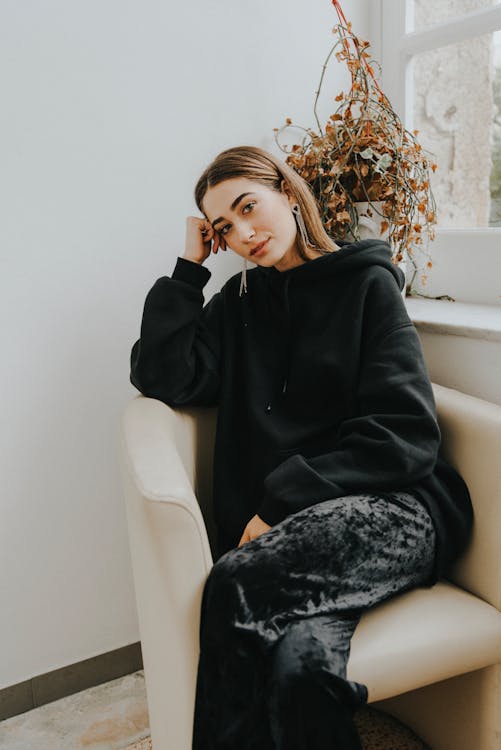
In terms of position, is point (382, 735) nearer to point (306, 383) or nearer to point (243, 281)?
point (306, 383)

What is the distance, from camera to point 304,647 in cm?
93

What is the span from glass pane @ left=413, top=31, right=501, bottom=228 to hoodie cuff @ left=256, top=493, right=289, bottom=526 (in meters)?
0.99

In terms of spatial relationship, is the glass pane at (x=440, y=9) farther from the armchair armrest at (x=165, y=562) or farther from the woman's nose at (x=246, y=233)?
the armchair armrest at (x=165, y=562)

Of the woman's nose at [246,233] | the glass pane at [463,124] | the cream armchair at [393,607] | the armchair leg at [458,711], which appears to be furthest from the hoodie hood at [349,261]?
the armchair leg at [458,711]

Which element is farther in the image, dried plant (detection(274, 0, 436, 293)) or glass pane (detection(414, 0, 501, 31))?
glass pane (detection(414, 0, 501, 31))

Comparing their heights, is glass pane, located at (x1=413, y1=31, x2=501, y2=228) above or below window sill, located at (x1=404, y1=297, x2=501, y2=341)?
above

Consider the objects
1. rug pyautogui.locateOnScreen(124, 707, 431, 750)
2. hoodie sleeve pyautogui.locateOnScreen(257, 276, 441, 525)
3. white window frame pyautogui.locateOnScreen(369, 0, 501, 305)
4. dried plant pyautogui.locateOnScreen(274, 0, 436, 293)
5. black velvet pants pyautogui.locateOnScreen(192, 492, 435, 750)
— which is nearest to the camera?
black velvet pants pyautogui.locateOnScreen(192, 492, 435, 750)

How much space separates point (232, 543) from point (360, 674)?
0.43m

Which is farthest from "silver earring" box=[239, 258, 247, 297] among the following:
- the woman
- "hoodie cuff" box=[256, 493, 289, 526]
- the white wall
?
"hoodie cuff" box=[256, 493, 289, 526]

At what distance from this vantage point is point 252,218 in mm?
1268

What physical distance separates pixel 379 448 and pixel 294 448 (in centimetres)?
21

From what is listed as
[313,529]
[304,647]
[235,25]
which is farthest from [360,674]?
[235,25]

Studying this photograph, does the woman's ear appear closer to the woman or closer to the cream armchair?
the woman

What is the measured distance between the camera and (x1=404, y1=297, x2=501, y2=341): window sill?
1381 mm
